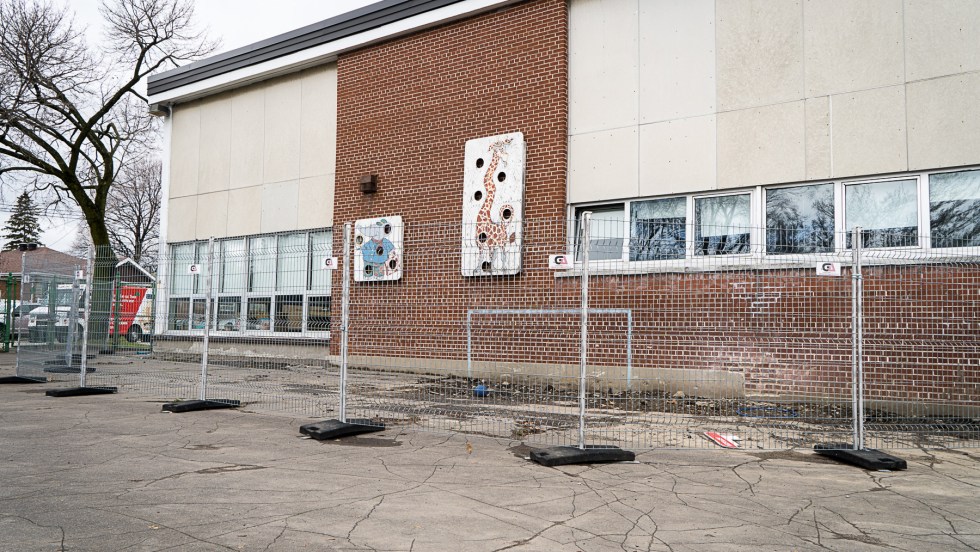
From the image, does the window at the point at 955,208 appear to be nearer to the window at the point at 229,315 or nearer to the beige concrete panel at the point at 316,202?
the window at the point at 229,315

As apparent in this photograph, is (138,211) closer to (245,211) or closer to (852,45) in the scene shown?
(245,211)

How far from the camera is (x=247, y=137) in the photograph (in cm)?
1783

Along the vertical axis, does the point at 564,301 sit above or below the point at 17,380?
above

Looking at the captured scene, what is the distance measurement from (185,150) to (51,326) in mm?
7564

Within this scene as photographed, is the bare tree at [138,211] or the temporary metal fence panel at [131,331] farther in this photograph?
the bare tree at [138,211]

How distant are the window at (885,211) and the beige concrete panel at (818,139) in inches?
18.7

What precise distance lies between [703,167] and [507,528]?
8391 millimetres

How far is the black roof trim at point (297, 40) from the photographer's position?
14.6m

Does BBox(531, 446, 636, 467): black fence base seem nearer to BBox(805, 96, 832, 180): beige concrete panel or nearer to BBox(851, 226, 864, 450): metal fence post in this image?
BBox(851, 226, 864, 450): metal fence post


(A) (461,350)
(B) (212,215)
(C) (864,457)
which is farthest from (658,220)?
(B) (212,215)

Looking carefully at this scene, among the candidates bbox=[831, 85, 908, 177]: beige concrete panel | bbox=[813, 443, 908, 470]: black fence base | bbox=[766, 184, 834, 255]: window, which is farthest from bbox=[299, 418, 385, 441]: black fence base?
bbox=[831, 85, 908, 177]: beige concrete panel

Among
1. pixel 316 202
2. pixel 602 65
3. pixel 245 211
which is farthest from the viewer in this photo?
pixel 245 211

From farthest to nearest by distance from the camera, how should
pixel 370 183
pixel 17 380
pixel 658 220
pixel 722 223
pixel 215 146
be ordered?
1. pixel 215 146
2. pixel 370 183
3. pixel 17 380
4. pixel 658 220
5. pixel 722 223

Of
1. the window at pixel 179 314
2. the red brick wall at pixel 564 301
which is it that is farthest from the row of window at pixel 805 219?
the window at pixel 179 314
